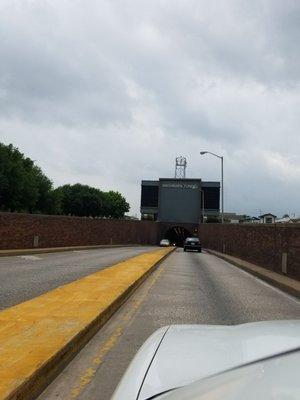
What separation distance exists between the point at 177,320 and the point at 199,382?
787 cm

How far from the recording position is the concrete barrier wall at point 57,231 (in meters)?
34.1

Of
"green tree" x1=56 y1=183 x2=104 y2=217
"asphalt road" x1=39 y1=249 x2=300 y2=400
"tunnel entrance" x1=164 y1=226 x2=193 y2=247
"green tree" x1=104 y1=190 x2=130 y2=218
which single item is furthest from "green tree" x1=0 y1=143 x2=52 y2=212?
"green tree" x1=104 y1=190 x2=130 y2=218

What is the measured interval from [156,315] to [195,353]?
26.3 feet

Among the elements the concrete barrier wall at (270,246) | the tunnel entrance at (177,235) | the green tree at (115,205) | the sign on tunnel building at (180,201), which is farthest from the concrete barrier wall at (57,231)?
the green tree at (115,205)

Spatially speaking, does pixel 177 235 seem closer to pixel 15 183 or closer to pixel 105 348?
pixel 15 183

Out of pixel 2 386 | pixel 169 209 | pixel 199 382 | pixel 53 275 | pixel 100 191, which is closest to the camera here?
pixel 199 382

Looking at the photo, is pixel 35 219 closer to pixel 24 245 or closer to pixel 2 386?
pixel 24 245

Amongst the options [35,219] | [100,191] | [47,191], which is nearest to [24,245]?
[35,219]

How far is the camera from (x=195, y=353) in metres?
3.04

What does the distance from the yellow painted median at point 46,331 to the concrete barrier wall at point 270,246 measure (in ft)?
27.9

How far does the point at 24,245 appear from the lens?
3591 cm

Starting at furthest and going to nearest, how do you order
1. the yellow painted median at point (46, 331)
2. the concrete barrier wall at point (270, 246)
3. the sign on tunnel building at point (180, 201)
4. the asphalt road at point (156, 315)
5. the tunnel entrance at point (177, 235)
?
the tunnel entrance at point (177, 235), the sign on tunnel building at point (180, 201), the concrete barrier wall at point (270, 246), the asphalt road at point (156, 315), the yellow painted median at point (46, 331)

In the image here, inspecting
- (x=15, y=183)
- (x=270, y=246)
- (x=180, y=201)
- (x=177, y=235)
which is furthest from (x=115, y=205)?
(x=270, y=246)

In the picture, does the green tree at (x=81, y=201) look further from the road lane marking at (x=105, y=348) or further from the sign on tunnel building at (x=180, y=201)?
the road lane marking at (x=105, y=348)
